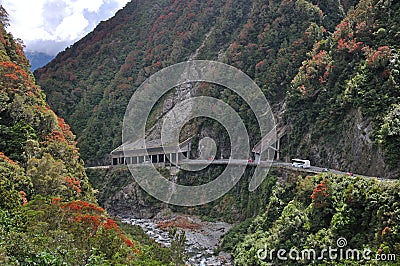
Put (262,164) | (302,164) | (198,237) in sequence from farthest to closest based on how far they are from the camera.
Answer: (262,164), (198,237), (302,164)

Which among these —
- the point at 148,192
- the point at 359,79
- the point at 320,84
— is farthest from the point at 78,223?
the point at 148,192

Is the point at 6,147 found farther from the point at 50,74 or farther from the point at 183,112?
the point at 50,74

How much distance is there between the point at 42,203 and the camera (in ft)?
55.7

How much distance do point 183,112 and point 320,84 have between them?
732 inches

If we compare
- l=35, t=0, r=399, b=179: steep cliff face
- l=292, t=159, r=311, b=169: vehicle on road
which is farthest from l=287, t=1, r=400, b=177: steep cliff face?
l=292, t=159, r=311, b=169: vehicle on road

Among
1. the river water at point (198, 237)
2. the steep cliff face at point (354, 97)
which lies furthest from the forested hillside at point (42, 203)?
the steep cliff face at point (354, 97)

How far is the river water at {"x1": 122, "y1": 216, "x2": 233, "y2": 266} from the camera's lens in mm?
27064

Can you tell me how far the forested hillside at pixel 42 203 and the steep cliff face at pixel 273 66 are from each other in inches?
562

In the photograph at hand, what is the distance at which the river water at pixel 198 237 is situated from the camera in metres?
27.1

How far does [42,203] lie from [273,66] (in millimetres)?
27081

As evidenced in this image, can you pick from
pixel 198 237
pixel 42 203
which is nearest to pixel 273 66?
pixel 198 237

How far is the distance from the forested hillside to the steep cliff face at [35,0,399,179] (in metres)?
14.3

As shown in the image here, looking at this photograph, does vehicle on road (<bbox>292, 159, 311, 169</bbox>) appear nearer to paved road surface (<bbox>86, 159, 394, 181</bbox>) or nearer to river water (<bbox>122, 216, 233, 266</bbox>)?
paved road surface (<bbox>86, 159, 394, 181</bbox>)

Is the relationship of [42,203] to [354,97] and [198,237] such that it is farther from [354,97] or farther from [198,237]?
[354,97]
